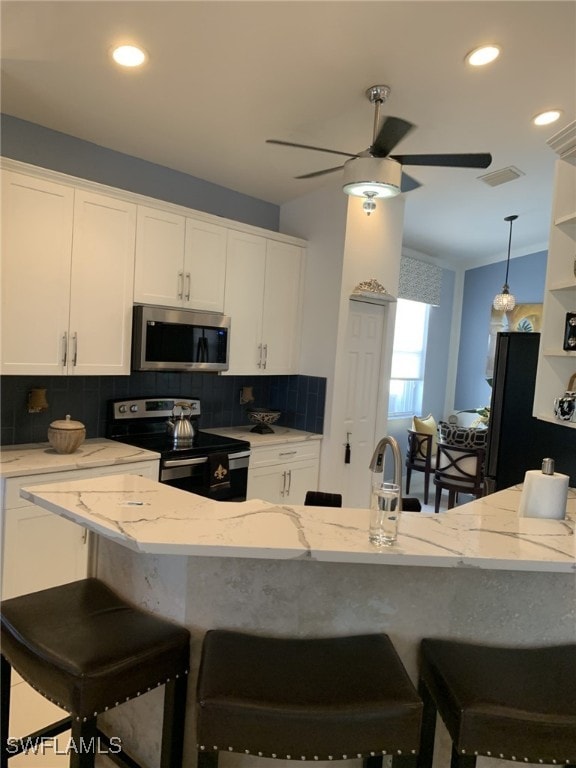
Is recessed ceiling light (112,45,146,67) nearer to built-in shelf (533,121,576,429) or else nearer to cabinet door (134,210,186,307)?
cabinet door (134,210,186,307)

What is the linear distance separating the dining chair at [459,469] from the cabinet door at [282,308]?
197 centimetres

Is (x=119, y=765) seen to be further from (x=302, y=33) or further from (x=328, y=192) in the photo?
(x=328, y=192)

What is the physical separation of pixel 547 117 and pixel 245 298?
223 cm

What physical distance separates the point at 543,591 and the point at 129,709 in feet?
4.47

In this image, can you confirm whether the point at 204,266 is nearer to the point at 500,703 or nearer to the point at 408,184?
the point at 408,184

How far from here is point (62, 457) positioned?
2.82 meters

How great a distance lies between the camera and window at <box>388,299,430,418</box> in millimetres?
6371

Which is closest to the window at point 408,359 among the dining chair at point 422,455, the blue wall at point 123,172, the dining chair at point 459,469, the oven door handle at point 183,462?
the dining chair at point 422,455

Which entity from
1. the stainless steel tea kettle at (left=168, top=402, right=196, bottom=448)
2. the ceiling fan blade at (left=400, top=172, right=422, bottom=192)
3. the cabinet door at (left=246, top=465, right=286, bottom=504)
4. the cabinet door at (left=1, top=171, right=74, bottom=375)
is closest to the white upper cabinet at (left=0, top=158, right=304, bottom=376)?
the cabinet door at (left=1, top=171, right=74, bottom=375)

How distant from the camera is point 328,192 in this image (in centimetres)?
407

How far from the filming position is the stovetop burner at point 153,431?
331cm

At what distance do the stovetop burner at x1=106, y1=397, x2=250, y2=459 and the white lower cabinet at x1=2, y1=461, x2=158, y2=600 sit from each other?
539 mm

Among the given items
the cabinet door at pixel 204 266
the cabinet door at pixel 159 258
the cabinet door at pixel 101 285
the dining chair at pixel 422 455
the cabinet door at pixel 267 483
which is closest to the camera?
the cabinet door at pixel 101 285

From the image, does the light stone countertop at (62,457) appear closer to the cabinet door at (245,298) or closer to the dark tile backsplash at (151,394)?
the dark tile backsplash at (151,394)
